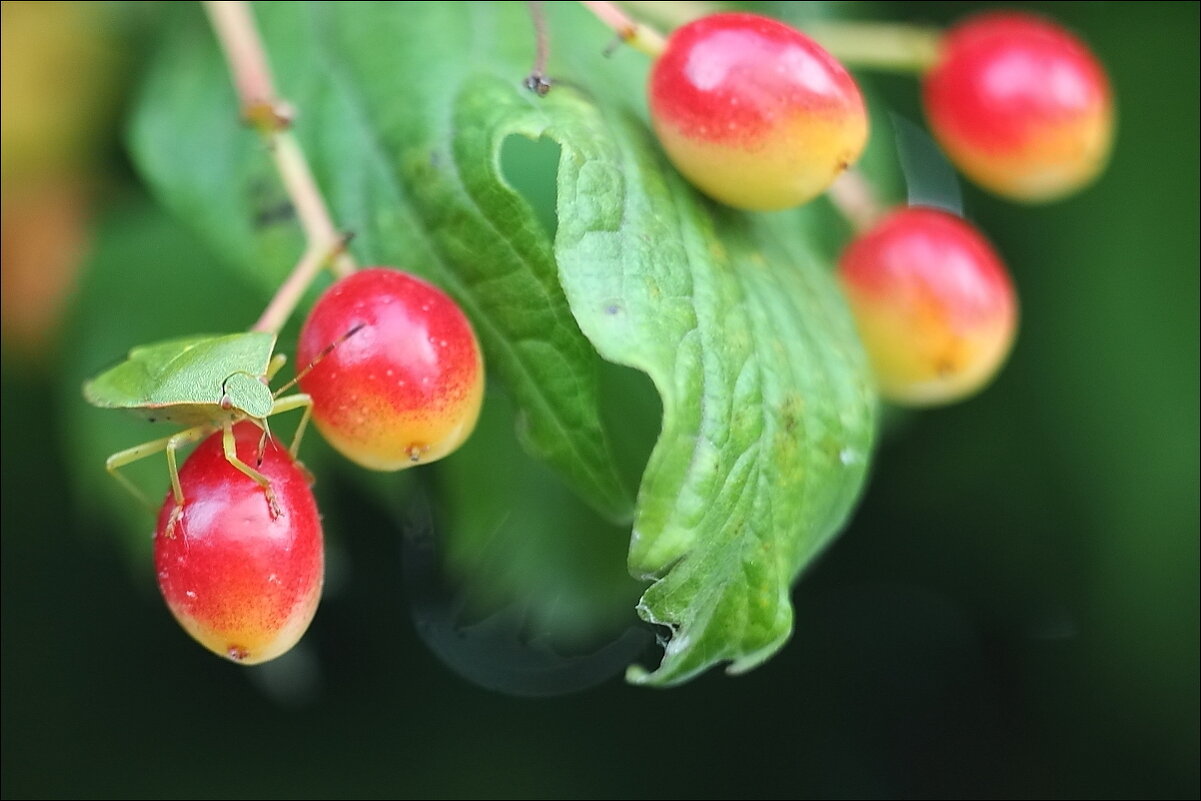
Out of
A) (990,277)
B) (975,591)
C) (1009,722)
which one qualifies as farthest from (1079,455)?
(990,277)

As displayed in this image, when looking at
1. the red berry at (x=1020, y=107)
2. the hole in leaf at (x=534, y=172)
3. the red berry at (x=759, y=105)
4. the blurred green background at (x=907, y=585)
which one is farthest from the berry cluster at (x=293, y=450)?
the blurred green background at (x=907, y=585)

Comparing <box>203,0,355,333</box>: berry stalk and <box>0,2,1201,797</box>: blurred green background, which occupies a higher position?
<box>203,0,355,333</box>: berry stalk

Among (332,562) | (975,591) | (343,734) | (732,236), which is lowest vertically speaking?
(975,591)

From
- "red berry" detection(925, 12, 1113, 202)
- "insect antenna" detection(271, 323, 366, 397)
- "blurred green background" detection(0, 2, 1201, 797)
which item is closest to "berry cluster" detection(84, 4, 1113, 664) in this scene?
"insect antenna" detection(271, 323, 366, 397)

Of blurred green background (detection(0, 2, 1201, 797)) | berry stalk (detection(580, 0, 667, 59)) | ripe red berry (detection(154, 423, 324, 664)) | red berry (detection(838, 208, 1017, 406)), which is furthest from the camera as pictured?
blurred green background (detection(0, 2, 1201, 797))

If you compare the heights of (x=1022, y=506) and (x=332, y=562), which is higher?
(x=332, y=562)

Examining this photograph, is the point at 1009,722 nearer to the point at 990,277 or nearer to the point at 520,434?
the point at 990,277

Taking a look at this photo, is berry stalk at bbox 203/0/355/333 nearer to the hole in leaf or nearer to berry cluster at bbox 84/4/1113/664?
berry cluster at bbox 84/4/1113/664
